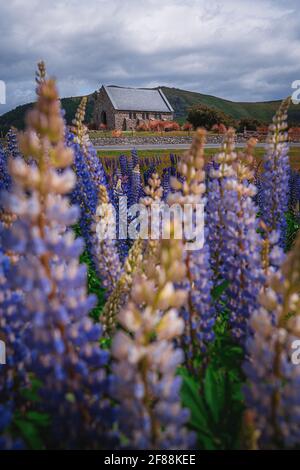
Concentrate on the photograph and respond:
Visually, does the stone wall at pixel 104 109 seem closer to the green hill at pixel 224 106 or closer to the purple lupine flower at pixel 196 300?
the green hill at pixel 224 106

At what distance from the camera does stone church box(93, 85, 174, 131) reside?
7350 centimetres

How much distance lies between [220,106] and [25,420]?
170297mm

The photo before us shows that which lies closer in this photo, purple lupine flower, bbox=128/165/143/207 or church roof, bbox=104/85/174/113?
purple lupine flower, bbox=128/165/143/207

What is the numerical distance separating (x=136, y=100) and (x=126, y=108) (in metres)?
5.21

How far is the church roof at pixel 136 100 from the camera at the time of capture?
74.6 m

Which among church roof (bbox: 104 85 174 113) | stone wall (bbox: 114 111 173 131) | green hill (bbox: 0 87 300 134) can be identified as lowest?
stone wall (bbox: 114 111 173 131)

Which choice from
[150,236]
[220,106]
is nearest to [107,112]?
[150,236]

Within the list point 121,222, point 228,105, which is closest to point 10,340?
point 121,222

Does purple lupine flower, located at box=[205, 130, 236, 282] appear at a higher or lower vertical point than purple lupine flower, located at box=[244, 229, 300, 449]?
higher

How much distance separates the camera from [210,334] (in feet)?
7.97

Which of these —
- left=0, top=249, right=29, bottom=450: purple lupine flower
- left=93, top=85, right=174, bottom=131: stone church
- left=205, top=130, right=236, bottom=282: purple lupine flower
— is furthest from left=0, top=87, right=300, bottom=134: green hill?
left=0, top=249, right=29, bottom=450: purple lupine flower

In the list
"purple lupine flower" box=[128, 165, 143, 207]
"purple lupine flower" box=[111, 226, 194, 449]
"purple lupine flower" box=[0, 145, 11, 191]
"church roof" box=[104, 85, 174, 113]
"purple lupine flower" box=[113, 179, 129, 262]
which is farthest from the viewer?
"church roof" box=[104, 85, 174, 113]

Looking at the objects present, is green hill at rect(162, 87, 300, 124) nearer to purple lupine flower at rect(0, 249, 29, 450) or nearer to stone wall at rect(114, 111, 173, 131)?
stone wall at rect(114, 111, 173, 131)
